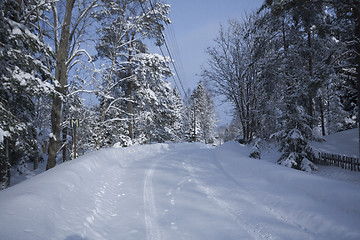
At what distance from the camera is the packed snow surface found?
10.6 ft

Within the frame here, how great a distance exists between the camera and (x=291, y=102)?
985 cm

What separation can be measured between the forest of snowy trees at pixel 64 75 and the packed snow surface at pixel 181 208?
2305 mm

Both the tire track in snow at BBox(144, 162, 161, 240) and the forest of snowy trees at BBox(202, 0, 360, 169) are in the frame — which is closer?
the tire track in snow at BBox(144, 162, 161, 240)

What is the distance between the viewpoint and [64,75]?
8.56 metres

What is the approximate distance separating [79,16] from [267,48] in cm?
1052

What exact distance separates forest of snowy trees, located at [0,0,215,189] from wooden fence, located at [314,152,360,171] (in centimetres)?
1272

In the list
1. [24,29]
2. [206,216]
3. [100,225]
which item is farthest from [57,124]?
[206,216]

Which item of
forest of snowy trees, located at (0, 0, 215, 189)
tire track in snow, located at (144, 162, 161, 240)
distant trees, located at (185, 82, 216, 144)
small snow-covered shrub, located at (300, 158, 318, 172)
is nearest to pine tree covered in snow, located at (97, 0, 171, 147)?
forest of snowy trees, located at (0, 0, 215, 189)

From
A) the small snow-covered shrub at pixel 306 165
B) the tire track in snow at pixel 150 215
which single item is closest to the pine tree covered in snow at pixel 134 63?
the tire track in snow at pixel 150 215

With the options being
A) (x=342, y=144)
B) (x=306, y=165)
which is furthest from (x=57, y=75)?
(x=342, y=144)

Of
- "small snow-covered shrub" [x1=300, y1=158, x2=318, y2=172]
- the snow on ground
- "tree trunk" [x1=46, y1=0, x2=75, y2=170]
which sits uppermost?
"tree trunk" [x1=46, y1=0, x2=75, y2=170]

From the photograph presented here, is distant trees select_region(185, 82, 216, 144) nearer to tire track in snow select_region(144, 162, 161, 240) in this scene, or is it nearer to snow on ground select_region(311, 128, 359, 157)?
snow on ground select_region(311, 128, 359, 157)

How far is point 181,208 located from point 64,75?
789 cm

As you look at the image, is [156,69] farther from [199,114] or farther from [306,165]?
[199,114]
